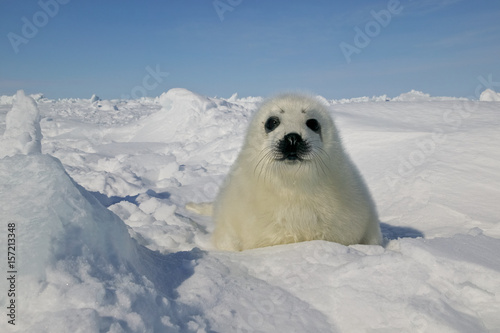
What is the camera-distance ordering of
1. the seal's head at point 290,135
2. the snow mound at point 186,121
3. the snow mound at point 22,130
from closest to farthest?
the seal's head at point 290,135 < the snow mound at point 22,130 < the snow mound at point 186,121

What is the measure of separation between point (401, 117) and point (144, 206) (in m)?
3.83

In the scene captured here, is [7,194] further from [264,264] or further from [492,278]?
[492,278]

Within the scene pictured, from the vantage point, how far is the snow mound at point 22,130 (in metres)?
5.95

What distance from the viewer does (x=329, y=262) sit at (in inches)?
72.1

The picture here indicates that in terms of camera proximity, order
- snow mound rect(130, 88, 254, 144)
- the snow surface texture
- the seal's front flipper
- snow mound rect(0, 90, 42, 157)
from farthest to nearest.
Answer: snow mound rect(130, 88, 254, 144), snow mound rect(0, 90, 42, 157), the seal's front flipper, the snow surface texture

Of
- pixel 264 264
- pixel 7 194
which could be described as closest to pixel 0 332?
pixel 7 194

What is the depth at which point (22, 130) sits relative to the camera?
6117 millimetres

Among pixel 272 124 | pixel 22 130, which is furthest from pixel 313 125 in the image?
pixel 22 130

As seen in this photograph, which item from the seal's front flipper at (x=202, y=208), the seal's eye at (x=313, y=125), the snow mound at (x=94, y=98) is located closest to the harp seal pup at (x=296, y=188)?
the seal's eye at (x=313, y=125)

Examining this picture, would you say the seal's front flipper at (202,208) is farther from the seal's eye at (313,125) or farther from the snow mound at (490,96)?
the snow mound at (490,96)

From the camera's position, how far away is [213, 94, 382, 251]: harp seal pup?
2.32m

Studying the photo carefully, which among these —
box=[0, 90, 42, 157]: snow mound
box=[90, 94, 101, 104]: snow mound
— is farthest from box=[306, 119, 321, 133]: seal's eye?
box=[90, 94, 101, 104]: snow mound

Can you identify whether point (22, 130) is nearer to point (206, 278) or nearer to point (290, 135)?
point (290, 135)

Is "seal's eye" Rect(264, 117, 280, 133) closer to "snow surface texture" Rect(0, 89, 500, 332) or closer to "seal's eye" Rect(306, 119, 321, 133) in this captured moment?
"seal's eye" Rect(306, 119, 321, 133)
